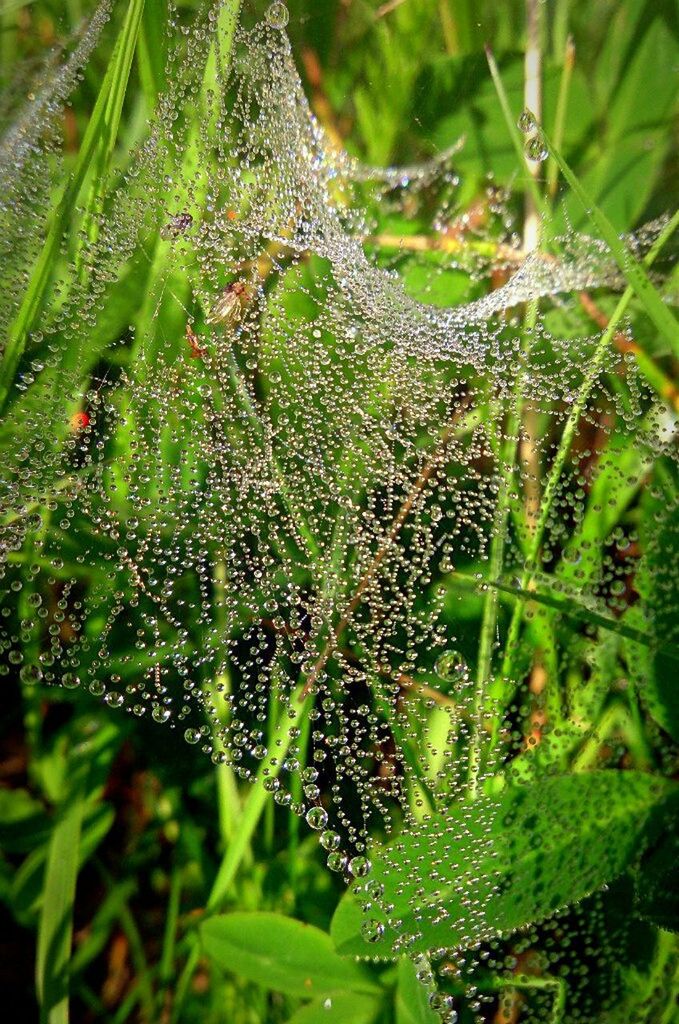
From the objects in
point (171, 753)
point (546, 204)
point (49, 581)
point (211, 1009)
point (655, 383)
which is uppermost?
point (546, 204)

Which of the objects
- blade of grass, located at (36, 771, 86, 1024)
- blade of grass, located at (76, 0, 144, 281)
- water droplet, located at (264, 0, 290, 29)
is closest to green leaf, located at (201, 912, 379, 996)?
blade of grass, located at (36, 771, 86, 1024)

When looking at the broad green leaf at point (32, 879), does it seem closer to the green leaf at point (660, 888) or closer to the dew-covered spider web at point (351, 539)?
the dew-covered spider web at point (351, 539)

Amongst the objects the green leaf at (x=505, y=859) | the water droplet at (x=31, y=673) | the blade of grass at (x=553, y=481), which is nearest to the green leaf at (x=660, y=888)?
the green leaf at (x=505, y=859)

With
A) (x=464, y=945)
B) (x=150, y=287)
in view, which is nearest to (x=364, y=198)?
(x=150, y=287)

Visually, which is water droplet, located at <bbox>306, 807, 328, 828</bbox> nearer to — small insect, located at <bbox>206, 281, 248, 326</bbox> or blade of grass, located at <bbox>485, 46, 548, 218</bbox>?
small insect, located at <bbox>206, 281, 248, 326</bbox>

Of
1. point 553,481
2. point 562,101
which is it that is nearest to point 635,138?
point 562,101

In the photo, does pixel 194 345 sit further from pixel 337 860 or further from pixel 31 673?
pixel 337 860

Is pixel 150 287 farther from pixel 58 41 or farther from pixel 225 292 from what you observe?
pixel 58 41
